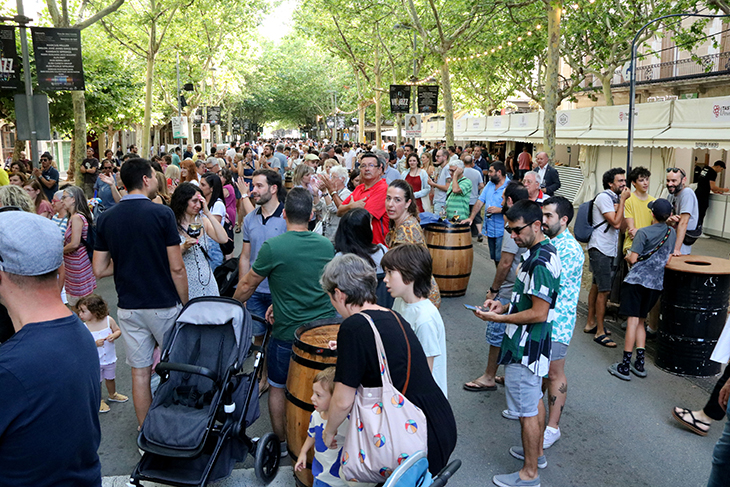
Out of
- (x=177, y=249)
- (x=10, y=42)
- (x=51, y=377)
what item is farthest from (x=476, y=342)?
(x=10, y=42)

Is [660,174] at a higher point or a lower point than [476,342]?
higher

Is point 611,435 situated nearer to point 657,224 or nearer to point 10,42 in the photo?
point 657,224

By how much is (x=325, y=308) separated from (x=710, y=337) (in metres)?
4.03

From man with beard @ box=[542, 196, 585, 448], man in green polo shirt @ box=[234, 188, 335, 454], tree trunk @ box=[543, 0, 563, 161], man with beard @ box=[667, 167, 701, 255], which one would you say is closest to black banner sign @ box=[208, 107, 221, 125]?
tree trunk @ box=[543, 0, 563, 161]

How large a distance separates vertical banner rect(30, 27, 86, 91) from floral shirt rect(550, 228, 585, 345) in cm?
1193

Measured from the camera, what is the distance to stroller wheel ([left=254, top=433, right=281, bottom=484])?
3.92 metres

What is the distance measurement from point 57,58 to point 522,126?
1950cm

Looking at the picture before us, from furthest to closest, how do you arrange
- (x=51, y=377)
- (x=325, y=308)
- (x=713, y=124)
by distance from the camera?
1. (x=713, y=124)
2. (x=325, y=308)
3. (x=51, y=377)

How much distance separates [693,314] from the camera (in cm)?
588

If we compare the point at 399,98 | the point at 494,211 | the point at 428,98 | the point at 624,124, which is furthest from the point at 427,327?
the point at 399,98

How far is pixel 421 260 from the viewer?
3.27 metres

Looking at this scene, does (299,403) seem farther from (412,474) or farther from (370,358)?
(412,474)

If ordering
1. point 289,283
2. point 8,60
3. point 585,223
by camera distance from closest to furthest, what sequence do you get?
point 289,283 → point 585,223 → point 8,60

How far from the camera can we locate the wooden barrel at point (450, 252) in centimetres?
848
